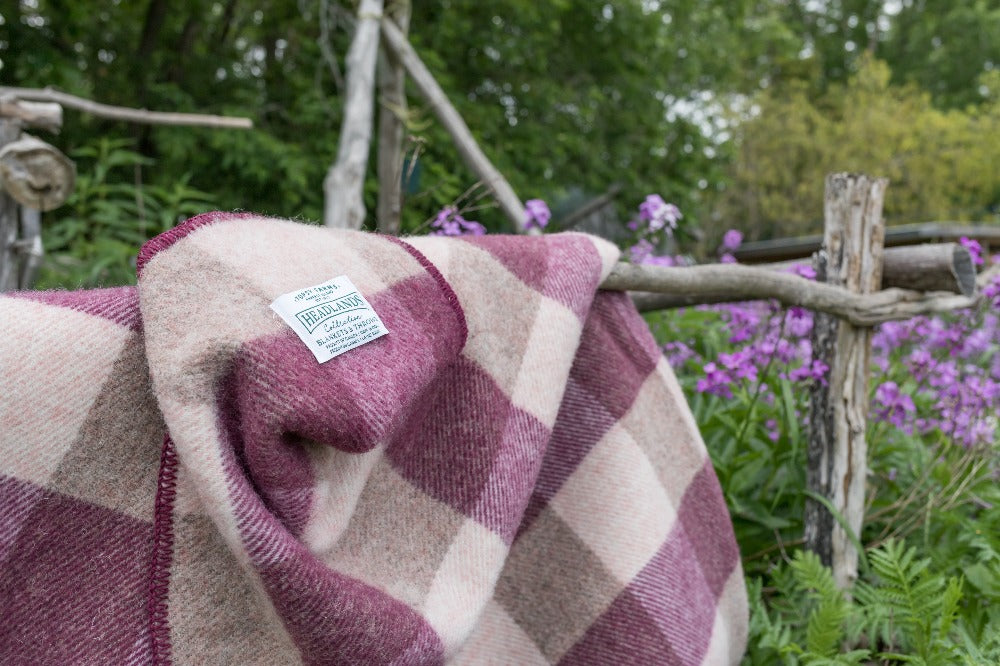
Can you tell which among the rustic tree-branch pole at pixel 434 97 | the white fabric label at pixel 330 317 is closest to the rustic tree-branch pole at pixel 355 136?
the rustic tree-branch pole at pixel 434 97

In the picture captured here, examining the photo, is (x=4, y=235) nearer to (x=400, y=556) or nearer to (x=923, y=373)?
(x=400, y=556)

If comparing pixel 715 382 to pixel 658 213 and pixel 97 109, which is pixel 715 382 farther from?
pixel 97 109

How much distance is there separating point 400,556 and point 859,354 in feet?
5.11

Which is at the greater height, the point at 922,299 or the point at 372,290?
the point at 372,290

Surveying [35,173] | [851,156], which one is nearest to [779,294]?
[35,173]

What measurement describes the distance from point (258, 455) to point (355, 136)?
2.98 metres

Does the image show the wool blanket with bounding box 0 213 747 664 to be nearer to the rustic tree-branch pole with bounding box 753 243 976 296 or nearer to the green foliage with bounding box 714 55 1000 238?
the rustic tree-branch pole with bounding box 753 243 976 296

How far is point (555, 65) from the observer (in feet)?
33.7

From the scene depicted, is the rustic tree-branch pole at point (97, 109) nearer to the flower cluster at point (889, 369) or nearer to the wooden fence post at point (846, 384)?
the flower cluster at point (889, 369)

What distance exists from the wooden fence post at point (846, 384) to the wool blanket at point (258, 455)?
4.07 feet

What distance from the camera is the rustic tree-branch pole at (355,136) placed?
3.48 metres

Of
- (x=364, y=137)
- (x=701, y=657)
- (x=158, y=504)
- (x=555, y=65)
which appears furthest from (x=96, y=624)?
(x=555, y=65)

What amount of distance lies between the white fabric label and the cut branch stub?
2.54 meters

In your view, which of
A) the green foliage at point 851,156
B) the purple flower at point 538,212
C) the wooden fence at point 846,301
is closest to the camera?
the wooden fence at point 846,301
